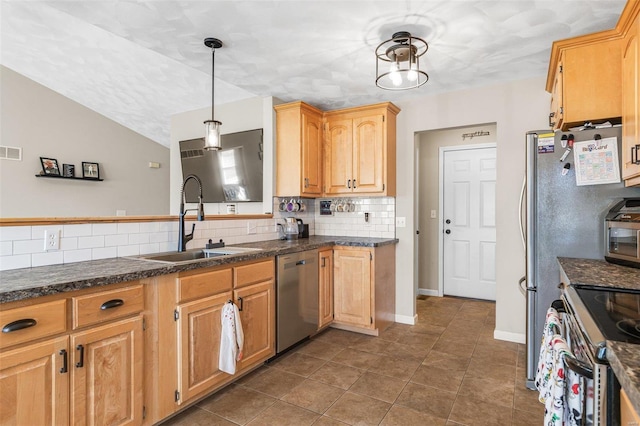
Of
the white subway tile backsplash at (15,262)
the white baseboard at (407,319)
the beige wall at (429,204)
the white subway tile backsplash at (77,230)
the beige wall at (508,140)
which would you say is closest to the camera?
the white subway tile backsplash at (15,262)

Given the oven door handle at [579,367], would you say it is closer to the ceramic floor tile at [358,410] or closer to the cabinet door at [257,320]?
the ceramic floor tile at [358,410]

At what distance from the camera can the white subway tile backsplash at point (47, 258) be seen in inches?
71.1

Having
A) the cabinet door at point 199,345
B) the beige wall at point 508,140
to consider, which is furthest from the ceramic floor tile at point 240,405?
the beige wall at point 508,140

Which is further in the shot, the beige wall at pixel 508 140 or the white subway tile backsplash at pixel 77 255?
the beige wall at pixel 508 140

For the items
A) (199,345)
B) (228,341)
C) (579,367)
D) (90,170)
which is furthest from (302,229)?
(90,170)

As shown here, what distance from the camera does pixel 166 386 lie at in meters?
1.87

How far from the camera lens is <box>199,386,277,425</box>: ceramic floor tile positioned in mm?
2033

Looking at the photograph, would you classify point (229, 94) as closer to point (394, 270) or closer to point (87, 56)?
point (87, 56)

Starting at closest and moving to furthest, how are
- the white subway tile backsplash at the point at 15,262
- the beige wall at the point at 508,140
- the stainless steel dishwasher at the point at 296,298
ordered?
1. the white subway tile backsplash at the point at 15,262
2. the stainless steel dishwasher at the point at 296,298
3. the beige wall at the point at 508,140

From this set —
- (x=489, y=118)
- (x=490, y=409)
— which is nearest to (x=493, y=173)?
(x=489, y=118)

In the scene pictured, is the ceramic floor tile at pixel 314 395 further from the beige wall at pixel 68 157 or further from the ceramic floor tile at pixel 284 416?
the beige wall at pixel 68 157

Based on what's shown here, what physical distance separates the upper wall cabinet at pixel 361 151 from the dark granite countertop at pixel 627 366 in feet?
8.88

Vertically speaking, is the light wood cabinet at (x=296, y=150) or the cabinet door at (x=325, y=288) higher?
the light wood cabinet at (x=296, y=150)

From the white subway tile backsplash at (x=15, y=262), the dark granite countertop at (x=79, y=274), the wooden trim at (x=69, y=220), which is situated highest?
the wooden trim at (x=69, y=220)
